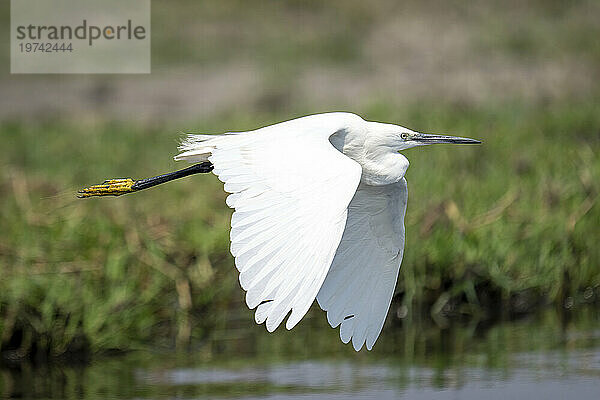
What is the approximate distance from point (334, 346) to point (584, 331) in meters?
1.13

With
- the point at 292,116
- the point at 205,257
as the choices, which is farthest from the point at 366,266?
the point at 292,116

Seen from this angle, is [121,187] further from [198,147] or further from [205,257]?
[205,257]

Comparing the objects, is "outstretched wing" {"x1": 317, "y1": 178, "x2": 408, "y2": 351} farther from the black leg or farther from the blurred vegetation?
the blurred vegetation

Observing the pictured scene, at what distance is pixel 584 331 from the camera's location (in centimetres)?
554

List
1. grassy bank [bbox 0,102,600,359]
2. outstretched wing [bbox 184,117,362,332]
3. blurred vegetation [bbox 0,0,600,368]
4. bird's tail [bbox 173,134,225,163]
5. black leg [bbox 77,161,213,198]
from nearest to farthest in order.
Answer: outstretched wing [bbox 184,117,362,332] → bird's tail [bbox 173,134,225,163] → black leg [bbox 77,161,213,198] → grassy bank [bbox 0,102,600,359] → blurred vegetation [bbox 0,0,600,368]

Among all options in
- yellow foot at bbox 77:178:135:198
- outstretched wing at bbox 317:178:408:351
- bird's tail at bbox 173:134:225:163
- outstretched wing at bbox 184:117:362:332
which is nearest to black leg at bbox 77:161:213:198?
yellow foot at bbox 77:178:135:198

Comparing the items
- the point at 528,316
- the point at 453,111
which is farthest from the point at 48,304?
the point at 453,111

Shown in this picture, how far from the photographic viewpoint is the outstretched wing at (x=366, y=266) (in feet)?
13.1

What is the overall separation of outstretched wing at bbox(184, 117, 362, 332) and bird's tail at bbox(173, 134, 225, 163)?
12.5 inches

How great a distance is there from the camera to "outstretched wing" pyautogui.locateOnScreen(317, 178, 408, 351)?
157 inches

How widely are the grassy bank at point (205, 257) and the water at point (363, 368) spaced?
15cm

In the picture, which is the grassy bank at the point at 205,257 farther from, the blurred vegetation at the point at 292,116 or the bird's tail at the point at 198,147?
the bird's tail at the point at 198,147

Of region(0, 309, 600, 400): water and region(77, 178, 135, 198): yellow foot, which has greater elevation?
region(77, 178, 135, 198): yellow foot

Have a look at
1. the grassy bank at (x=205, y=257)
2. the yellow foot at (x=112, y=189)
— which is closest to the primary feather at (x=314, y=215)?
the yellow foot at (x=112, y=189)
